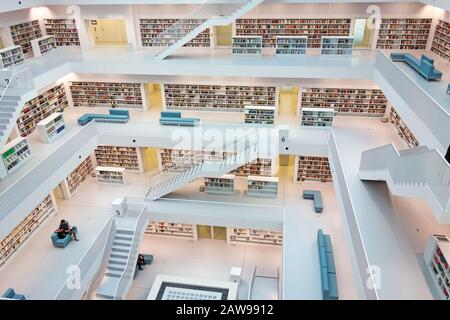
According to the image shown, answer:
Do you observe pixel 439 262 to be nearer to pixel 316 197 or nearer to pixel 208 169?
pixel 316 197

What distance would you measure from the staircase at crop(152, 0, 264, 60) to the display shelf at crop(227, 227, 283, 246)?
6941 millimetres

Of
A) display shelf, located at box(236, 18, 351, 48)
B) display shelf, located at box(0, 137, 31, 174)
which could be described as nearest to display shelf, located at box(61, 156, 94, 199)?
display shelf, located at box(0, 137, 31, 174)

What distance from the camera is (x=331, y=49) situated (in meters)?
13.3

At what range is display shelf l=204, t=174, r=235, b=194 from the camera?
12586 millimetres

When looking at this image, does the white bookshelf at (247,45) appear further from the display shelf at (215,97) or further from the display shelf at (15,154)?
the display shelf at (15,154)

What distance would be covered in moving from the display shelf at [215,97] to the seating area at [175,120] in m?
1.32

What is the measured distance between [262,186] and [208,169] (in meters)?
2.23

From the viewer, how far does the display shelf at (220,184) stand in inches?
496

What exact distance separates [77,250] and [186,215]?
3.44 m

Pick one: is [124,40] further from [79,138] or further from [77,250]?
[77,250]

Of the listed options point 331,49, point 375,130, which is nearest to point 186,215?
point 375,130

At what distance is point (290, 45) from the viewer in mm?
13336

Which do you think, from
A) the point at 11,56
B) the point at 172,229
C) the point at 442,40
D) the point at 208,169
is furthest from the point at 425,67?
the point at 11,56

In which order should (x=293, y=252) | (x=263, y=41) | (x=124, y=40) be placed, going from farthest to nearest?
(x=124, y=40) < (x=263, y=41) < (x=293, y=252)
